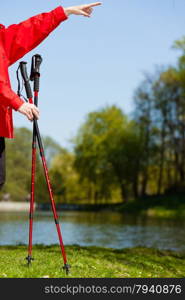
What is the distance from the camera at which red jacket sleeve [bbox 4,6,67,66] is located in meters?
6.45

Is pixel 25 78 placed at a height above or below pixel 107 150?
below

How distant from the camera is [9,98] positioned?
19.5 feet

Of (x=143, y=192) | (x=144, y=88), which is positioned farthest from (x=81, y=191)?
(x=144, y=88)

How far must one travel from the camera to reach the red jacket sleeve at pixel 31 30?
6453mm

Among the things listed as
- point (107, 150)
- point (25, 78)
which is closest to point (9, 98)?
point (25, 78)

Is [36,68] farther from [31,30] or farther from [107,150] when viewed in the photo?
[107,150]

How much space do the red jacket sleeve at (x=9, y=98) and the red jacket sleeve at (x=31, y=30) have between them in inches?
30.2

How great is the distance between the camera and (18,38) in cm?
646

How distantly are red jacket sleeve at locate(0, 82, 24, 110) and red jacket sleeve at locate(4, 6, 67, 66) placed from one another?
768 mm

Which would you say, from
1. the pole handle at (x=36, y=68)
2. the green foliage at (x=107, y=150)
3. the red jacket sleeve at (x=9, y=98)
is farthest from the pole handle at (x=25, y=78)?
the green foliage at (x=107, y=150)

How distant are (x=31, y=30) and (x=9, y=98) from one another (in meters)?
1.15

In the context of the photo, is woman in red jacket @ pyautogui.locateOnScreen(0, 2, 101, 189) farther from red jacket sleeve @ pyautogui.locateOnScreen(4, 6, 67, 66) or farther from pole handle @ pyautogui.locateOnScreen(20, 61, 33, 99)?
pole handle @ pyautogui.locateOnScreen(20, 61, 33, 99)

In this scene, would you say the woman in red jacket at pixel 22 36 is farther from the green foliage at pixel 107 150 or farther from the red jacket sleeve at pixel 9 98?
the green foliage at pixel 107 150

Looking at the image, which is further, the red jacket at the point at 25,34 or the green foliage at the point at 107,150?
the green foliage at the point at 107,150
